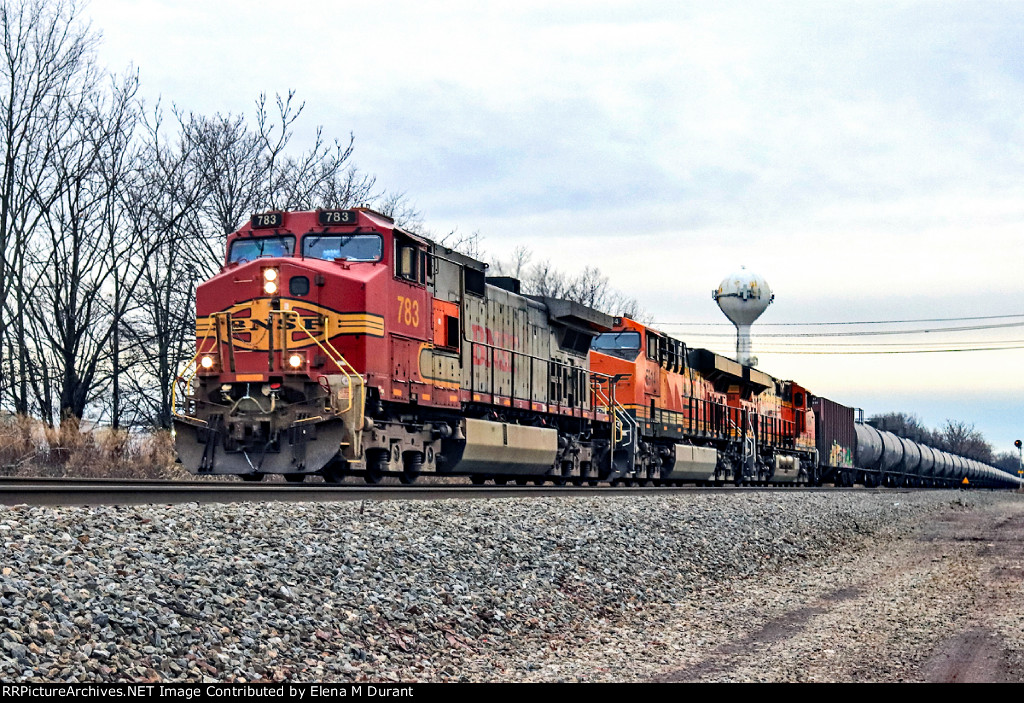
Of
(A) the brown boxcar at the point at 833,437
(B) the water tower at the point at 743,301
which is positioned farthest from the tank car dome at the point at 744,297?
(A) the brown boxcar at the point at 833,437

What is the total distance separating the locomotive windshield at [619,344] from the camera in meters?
26.2

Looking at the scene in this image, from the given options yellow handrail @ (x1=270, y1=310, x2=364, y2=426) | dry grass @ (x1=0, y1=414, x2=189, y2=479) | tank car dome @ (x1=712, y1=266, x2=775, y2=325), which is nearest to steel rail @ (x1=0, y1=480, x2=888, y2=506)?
yellow handrail @ (x1=270, y1=310, x2=364, y2=426)

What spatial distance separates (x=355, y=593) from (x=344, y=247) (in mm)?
8418

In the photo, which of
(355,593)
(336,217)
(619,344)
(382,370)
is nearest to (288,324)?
(382,370)

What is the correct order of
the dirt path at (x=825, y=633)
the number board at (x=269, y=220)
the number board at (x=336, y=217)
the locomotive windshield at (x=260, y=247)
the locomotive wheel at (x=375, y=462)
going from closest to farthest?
the dirt path at (x=825, y=633), the locomotive wheel at (x=375, y=462), the number board at (x=336, y=217), the locomotive windshield at (x=260, y=247), the number board at (x=269, y=220)

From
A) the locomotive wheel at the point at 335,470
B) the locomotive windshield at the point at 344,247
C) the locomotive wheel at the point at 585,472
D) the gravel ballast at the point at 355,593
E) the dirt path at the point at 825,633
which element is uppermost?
the locomotive windshield at the point at 344,247

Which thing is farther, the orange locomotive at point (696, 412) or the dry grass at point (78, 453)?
the orange locomotive at point (696, 412)

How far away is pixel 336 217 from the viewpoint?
15914 millimetres

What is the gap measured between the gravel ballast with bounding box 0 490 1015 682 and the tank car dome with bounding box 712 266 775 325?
212 ft

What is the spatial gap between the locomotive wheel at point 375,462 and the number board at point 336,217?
330cm

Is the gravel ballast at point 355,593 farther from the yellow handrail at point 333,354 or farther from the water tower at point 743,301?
the water tower at point 743,301

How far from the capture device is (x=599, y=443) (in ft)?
78.6

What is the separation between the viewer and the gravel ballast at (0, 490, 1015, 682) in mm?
6285
